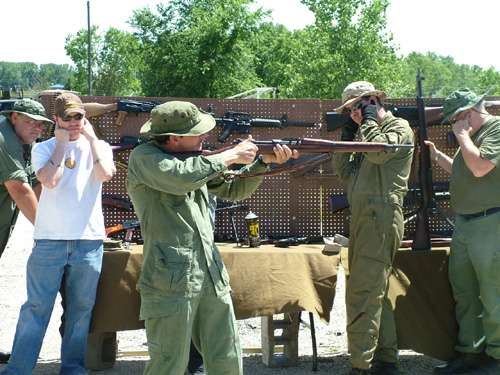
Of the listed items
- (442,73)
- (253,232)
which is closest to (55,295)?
(253,232)

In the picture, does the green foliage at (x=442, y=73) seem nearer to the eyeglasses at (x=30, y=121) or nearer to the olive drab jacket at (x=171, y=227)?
the eyeglasses at (x=30, y=121)

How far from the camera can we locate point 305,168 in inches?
263

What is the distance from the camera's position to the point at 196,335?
438cm

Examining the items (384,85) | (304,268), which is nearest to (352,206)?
(304,268)

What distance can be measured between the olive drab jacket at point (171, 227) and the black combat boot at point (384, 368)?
1.85m

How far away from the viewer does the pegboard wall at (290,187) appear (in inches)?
265

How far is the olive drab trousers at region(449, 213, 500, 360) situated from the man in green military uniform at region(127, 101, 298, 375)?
6.68 feet

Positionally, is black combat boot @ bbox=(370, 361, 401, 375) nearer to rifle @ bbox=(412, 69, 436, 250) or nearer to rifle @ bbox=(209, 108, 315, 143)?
rifle @ bbox=(412, 69, 436, 250)

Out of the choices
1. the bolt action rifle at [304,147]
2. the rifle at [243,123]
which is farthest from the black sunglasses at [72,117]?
the rifle at [243,123]

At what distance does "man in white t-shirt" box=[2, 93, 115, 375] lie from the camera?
523cm

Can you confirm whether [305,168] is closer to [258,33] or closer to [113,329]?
[113,329]

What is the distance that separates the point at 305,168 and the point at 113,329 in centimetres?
209

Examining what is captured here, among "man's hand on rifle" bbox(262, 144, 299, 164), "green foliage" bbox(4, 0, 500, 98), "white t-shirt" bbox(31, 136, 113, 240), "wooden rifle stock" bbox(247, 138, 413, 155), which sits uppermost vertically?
"green foliage" bbox(4, 0, 500, 98)

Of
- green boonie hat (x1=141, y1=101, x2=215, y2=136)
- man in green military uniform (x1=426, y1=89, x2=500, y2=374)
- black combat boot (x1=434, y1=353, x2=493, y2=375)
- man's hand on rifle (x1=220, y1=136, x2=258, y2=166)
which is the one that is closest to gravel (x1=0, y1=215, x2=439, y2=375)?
black combat boot (x1=434, y1=353, x2=493, y2=375)
